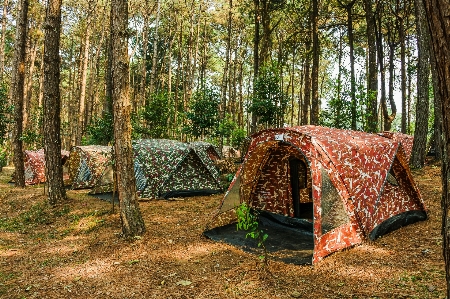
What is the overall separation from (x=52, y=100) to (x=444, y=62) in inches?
369

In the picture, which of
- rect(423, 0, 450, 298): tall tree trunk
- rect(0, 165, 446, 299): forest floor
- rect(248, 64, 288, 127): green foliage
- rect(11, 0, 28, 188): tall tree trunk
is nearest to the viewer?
rect(423, 0, 450, 298): tall tree trunk

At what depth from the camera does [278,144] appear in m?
6.88

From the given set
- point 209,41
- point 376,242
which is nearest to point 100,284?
point 376,242

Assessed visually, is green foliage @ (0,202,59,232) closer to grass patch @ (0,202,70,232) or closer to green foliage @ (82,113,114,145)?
grass patch @ (0,202,70,232)

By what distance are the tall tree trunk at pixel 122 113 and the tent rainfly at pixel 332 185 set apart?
160cm

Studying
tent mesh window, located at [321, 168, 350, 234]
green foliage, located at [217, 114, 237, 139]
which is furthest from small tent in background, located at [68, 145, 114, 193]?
tent mesh window, located at [321, 168, 350, 234]

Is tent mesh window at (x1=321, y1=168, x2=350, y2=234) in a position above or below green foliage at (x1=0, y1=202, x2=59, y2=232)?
Result: above

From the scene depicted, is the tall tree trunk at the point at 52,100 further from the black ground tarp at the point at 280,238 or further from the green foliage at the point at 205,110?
the green foliage at the point at 205,110

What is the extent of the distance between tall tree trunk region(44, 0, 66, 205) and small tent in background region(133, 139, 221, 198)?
2183 mm

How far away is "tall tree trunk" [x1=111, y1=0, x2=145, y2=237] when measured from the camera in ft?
20.3

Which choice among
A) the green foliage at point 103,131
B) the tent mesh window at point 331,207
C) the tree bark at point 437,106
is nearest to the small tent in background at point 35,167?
the green foliage at point 103,131

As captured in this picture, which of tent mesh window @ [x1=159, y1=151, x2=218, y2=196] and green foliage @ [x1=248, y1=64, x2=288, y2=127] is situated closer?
tent mesh window @ [x1=159, y1=151, x2=218, y2=196]

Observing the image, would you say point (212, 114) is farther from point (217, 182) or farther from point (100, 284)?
point (100, 284)

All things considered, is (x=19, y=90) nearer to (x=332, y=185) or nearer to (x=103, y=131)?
(x=103, y=131)
